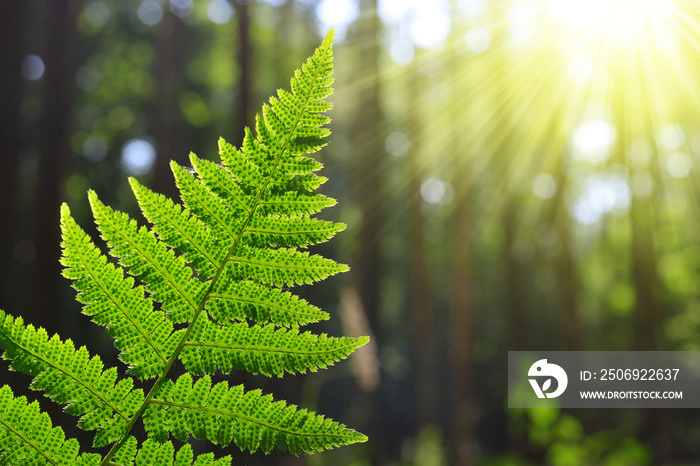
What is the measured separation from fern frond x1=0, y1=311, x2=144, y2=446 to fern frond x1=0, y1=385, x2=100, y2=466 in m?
0.02

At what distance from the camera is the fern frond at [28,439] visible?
19.0 inches

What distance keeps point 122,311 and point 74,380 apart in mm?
83

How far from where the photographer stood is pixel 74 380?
1.66 ft

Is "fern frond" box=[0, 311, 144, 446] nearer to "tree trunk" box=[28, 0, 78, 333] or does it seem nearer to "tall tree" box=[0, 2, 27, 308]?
"tree trunk" box=[28, 0, 78, 333]

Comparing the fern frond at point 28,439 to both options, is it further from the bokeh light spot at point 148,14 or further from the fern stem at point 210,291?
the bokeh light spot at point 148,14

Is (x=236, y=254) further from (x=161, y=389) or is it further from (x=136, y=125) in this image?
(x=136, y=125)

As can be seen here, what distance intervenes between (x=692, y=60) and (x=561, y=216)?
4.44m

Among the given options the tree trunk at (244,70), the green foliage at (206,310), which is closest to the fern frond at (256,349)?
the green foliage at (206,310)

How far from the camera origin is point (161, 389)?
19.8 inches

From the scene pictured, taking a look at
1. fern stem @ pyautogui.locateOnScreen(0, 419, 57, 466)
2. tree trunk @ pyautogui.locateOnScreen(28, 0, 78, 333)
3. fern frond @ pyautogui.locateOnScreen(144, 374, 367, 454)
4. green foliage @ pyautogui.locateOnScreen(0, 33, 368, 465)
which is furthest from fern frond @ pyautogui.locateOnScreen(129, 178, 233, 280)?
tree trunk @ pyautogui.locateOnScreen(28, 0, 78, 333)

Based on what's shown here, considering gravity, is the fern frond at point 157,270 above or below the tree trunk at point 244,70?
→ below

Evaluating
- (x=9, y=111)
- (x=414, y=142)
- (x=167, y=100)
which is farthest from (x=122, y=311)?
(x=414, y=142)

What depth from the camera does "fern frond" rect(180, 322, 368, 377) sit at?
51 centimetres

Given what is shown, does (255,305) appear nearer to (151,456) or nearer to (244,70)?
(151,456)
